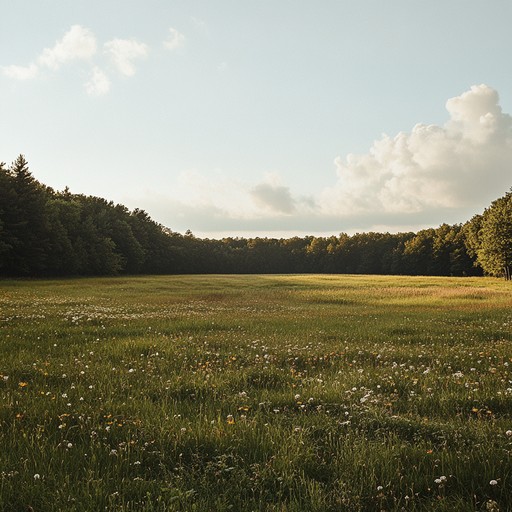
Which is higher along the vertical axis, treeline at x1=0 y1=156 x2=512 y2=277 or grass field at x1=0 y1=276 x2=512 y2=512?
treeline at x1=0 y1=156 x2=512 y2=277

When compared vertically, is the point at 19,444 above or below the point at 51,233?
below

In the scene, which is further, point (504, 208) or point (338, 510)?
point (504, 208)

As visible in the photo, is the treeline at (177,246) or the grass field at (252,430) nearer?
the grass field at (252,430)

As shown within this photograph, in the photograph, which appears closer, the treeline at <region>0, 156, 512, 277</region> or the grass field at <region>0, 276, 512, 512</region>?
the grass field at <region>0, 276, 512, 512</region>

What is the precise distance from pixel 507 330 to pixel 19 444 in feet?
54.0

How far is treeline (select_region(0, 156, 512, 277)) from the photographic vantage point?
2539 inches

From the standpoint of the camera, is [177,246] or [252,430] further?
[177,246]

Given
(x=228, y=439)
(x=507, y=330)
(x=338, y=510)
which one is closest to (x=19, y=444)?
(x=228, y=439)

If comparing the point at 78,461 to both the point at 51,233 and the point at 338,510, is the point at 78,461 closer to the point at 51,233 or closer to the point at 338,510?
the point at 338,510

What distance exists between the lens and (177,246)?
13338 cm

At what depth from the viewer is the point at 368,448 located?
15.1 feet

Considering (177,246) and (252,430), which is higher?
(177,246)

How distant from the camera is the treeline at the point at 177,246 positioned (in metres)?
64.5

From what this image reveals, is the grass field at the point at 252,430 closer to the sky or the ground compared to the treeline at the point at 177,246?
closer to the ground
